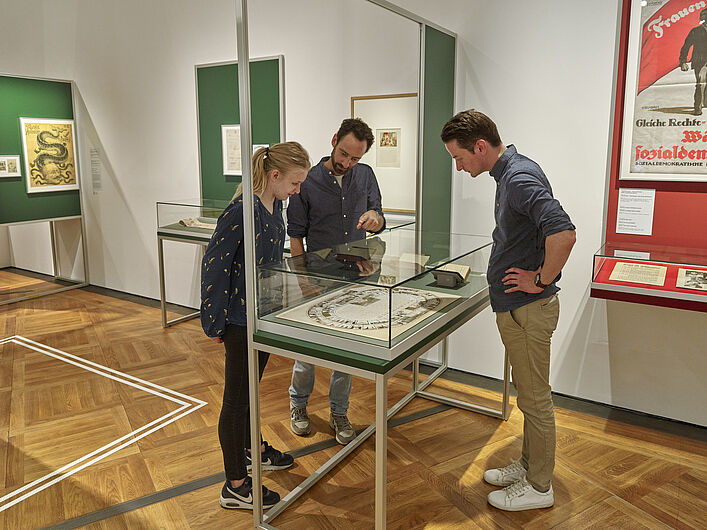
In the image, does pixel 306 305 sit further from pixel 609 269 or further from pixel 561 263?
pixel 609 269

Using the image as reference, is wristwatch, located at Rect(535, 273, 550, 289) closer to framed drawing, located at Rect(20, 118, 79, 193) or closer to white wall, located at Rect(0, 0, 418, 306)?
white wall, located at Rect(0, 0, 418, 306)

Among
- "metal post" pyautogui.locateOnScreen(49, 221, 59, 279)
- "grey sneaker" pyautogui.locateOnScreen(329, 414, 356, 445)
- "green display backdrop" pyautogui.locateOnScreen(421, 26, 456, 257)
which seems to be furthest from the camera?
"metal post" pyautogui.locateOnScreen(49, 221, 59, 279)

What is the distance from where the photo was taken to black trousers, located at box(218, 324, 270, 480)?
226 centimetres

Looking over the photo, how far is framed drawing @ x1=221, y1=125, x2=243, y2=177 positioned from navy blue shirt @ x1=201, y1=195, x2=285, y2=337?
2516 mm

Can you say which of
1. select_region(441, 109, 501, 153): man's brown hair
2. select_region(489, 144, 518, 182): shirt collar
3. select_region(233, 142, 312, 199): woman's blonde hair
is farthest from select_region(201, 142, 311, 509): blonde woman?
select_region(489, 144, 518, 182): shirt collar

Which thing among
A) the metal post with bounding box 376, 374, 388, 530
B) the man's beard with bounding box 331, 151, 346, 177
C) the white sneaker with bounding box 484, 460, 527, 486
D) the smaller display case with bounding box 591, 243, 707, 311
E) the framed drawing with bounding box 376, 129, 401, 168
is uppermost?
the framed drawing with bounding box 376, 129, 401, 168

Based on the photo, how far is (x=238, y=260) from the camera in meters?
2.19

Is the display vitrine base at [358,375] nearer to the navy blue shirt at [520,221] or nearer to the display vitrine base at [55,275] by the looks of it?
the navy blue shirt at [520,221]

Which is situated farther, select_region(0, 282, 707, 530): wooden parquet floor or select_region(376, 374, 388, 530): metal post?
select_region(0, 282, 707, 530): wooden parquet floor

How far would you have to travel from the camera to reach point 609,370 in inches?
130

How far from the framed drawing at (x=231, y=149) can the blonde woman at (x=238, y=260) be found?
8.10 feet

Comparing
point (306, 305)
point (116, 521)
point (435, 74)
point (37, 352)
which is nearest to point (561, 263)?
point (306, 305)

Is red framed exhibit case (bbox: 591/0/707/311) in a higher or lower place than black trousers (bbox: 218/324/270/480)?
higher

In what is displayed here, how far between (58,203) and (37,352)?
7.37ft
